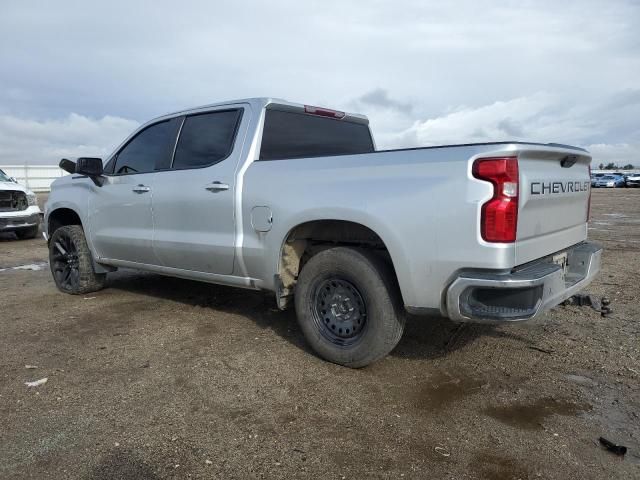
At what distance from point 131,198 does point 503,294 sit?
3.76m

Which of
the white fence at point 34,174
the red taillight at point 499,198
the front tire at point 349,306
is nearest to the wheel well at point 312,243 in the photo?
the front tire at point 349,306

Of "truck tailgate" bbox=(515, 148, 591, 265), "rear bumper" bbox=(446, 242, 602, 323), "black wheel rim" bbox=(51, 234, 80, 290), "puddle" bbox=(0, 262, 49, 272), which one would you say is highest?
"truck tailgate" bbox=(515, 148, 591, 265)

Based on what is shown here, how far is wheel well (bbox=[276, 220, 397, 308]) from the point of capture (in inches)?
147

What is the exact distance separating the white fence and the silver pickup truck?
34577 mm

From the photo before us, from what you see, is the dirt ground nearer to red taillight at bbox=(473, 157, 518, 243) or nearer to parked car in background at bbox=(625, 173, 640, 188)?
red taillight at bbox=(473, 157, 518, 243)

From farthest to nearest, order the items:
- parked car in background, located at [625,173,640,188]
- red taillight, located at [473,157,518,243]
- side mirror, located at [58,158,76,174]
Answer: parked car in background, located at [625,173,640,188] → side mirror, located at [58,158,76,174] → red taillight, located at [473,157,518,243]

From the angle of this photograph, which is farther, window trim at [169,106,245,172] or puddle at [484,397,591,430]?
window trim at [169,106,245,172]

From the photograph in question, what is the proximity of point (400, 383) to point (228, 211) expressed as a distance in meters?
1.94

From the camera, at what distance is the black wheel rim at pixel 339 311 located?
12.0ft

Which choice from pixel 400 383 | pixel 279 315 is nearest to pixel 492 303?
pixel 400 383

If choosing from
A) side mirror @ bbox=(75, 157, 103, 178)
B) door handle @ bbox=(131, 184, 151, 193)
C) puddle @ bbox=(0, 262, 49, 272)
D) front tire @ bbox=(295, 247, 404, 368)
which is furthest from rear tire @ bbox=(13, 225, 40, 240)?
front tire @ bbox=(295, 247, 404, 368)

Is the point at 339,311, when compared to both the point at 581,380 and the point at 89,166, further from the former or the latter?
the point at 89,166

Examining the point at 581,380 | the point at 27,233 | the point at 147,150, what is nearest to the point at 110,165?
the point at 147,150

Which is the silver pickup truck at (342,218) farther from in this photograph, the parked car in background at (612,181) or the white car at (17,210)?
the parked car in background at (612,181)
